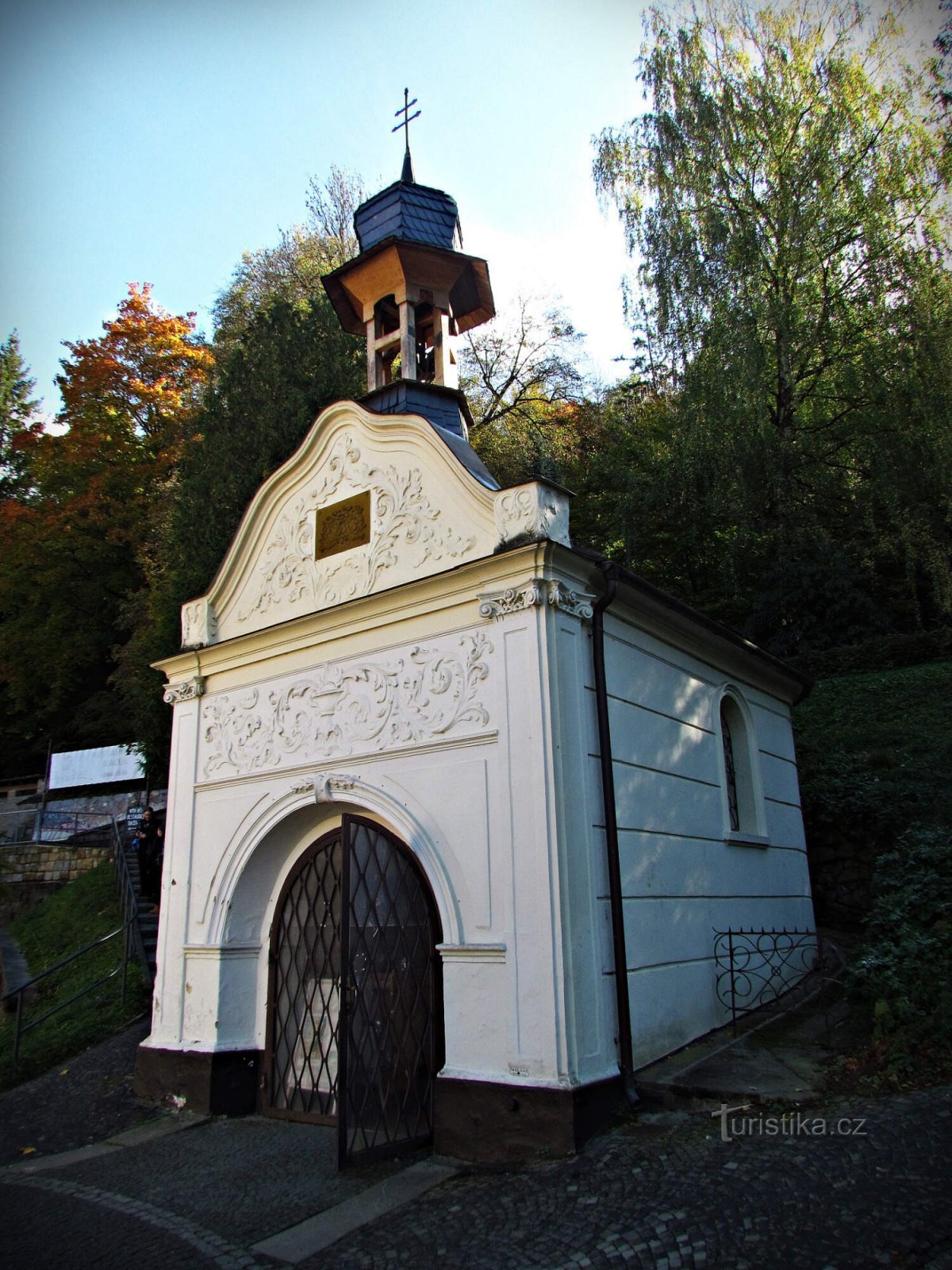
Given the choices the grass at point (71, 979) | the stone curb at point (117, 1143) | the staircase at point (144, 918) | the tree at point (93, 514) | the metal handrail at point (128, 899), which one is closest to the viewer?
the stone curb at point (117, 1143)

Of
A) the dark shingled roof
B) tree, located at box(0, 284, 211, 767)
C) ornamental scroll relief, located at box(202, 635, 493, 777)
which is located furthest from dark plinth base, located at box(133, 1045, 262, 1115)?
tree, located at box(0, 284, 211, 767)

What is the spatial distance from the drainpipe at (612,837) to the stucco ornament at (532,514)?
1.55 feet

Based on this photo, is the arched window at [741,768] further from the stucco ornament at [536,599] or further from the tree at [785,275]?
the tree at [785,275]

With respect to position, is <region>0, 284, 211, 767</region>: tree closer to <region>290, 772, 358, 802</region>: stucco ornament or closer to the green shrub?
<region>290, 772, 358, 802</region>: stucco ornament

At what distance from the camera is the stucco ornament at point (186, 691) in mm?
9805

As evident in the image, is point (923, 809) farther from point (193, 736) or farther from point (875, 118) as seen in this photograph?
point (875, 118)

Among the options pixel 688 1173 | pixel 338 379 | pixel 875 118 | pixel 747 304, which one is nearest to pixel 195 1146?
pixel 688 1173

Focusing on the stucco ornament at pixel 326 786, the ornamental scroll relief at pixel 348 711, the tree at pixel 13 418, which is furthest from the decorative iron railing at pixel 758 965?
the tree at pixel 13 418

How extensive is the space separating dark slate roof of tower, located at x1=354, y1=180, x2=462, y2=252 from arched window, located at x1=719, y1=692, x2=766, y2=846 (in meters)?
6.16

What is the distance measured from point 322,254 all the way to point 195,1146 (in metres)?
21.8

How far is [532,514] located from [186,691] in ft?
14.8

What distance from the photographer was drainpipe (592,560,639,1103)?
6629 millimetres

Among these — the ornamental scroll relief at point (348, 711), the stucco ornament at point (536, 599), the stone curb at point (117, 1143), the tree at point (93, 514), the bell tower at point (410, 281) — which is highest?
the tree at point (93, 514)

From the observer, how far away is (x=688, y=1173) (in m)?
5.27
